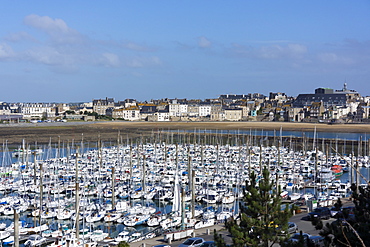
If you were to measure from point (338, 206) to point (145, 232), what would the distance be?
38.6ft

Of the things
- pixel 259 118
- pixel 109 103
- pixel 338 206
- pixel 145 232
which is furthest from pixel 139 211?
pixel 109 103

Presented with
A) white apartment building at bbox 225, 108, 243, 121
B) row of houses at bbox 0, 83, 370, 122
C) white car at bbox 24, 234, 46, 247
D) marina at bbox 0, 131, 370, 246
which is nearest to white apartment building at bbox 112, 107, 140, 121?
row of houses at bbox 0, 83, 370, 122

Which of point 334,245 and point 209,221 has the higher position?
point 334,245

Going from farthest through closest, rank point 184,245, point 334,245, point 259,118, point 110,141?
1. point 259,118
2. point 110,141
3. point 184,245
4. point 334,245

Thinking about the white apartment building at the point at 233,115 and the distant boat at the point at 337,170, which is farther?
the white apartment building at the point at 233,115

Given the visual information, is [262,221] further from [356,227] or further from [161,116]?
[161,116]

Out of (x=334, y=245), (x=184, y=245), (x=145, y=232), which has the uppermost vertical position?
(x=334, y=245)

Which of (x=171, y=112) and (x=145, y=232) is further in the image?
(x=171, y=112)

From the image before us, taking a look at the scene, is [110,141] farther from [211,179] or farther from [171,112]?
[171,112]

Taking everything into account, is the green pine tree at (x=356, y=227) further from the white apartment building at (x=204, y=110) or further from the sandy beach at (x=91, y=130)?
the white apartment building at (x=204, y=110)

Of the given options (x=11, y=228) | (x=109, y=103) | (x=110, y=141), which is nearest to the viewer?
(x=11, y=228)

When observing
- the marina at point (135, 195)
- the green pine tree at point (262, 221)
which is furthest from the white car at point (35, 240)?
the green pine tree at point (262, 221)

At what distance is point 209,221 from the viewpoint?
20.9 m

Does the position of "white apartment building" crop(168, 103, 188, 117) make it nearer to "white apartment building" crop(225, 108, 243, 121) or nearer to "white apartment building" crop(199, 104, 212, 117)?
"white apartment building" crop(199, 104, 212, 117)
